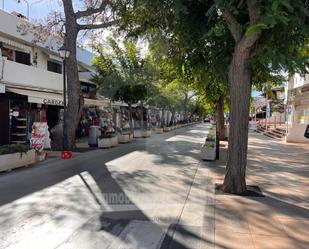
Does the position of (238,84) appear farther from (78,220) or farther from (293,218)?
(78,220)

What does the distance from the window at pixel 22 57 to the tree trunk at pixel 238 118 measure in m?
14.7

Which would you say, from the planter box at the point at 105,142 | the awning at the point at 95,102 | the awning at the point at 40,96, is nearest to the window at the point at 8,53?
the awning at the point at 40,96

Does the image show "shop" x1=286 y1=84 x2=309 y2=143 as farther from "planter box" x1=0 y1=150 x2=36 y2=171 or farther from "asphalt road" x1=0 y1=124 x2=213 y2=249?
"planter box" x1=0 y1=150 x2=36 y2=171

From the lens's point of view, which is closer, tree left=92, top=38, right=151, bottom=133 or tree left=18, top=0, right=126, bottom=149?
tree left=18, top=0, right=126, bottom=149

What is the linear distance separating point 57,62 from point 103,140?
27.6 ft

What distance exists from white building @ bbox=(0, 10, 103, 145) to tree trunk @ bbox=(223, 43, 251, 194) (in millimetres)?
10621

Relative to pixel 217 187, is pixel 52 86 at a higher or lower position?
higher

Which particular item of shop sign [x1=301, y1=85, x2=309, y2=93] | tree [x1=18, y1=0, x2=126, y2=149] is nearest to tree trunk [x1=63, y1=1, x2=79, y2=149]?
tree [x1=18, y1=0, x2=126, y2=149]

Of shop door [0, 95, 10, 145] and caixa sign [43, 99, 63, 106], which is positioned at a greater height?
caixa sign [43, 99, 63, 106]

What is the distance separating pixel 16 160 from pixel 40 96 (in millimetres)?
6126

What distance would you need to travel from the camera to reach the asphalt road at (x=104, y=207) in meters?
5.21

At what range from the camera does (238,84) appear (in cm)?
791

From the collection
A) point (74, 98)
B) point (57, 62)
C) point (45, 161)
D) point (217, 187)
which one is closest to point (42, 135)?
point (45, 161)

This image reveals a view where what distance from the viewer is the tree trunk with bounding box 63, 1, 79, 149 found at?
1653cm
